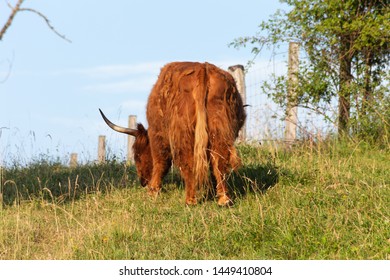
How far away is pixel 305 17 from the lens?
14.1 metres

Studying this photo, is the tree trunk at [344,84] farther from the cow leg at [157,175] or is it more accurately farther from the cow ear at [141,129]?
the cow leg at [157,175]

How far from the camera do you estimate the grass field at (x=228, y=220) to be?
6.55 m

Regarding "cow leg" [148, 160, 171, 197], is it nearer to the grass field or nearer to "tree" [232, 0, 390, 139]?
the grass field

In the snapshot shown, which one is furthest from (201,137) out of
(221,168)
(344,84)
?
(344,84)

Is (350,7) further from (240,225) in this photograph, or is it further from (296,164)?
(240,225)

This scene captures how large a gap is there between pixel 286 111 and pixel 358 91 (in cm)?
152

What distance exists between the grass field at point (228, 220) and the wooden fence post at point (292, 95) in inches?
124

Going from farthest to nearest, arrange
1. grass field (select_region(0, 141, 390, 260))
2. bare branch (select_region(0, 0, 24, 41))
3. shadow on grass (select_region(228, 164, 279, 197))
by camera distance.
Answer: shadow on grass (select_region(228, 164, 279, 197)), grass field (select_region(0, 141, 390, 260)), bare branch (select_region(0, 0, 24, 41))

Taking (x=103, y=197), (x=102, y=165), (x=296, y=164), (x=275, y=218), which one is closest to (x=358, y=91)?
(x=296, y=164)

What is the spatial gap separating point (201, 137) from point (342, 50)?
698cm

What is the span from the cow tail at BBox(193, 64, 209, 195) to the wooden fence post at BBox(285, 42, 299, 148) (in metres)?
5.82

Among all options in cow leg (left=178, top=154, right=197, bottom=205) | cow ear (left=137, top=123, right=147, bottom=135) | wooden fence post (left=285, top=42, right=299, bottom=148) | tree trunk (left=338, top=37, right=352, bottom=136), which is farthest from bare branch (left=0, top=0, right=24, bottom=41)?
tree trunk (left=338, top=37, right=352, bottom=136)

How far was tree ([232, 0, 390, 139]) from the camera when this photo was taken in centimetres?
1370

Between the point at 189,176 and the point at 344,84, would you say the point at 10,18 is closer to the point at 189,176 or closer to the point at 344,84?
the point at 189,176
